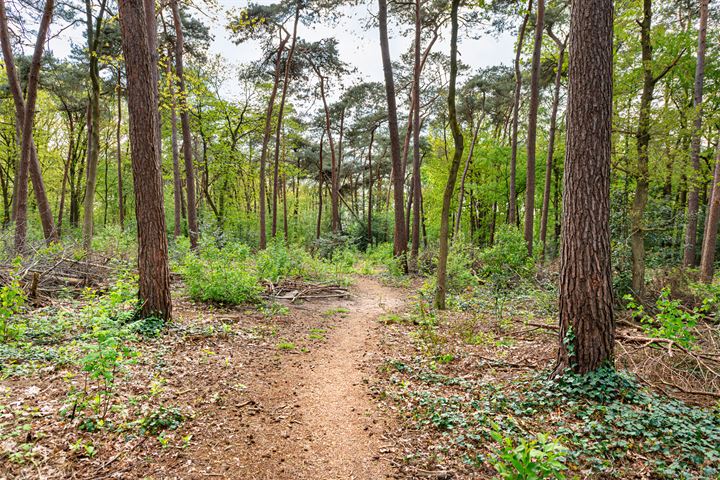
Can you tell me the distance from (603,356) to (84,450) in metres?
5.26

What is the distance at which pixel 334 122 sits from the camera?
78.0 ft

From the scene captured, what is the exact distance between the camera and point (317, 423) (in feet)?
12.7

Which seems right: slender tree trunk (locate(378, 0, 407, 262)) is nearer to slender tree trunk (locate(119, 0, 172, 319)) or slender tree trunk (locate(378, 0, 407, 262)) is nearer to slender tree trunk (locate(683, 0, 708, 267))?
slender tree trunk (locate(683, 0, 708, 267))

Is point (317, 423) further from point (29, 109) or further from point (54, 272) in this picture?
point (29, 109)

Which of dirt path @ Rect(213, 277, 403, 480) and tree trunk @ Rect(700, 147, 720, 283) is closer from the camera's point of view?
dirt path @ Rect(213, 277, 403, 480)

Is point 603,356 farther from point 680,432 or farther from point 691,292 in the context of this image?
point 691,292

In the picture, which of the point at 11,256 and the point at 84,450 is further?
the point at 11,256

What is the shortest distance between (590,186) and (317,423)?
411cm

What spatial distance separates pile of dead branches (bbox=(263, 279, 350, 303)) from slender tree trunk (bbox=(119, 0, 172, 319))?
326 centimetres

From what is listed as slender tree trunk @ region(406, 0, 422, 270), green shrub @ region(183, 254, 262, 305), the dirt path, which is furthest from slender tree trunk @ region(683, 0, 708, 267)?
green shrub @ region(183, 254, 262, 305)

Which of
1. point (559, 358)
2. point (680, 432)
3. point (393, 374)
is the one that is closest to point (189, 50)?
point (393, 374)

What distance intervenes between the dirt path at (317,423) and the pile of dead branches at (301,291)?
332 centimetres

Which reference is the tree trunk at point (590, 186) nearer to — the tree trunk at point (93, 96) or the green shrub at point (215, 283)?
the green shrub at point (215, 283)

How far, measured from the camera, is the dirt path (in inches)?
124
